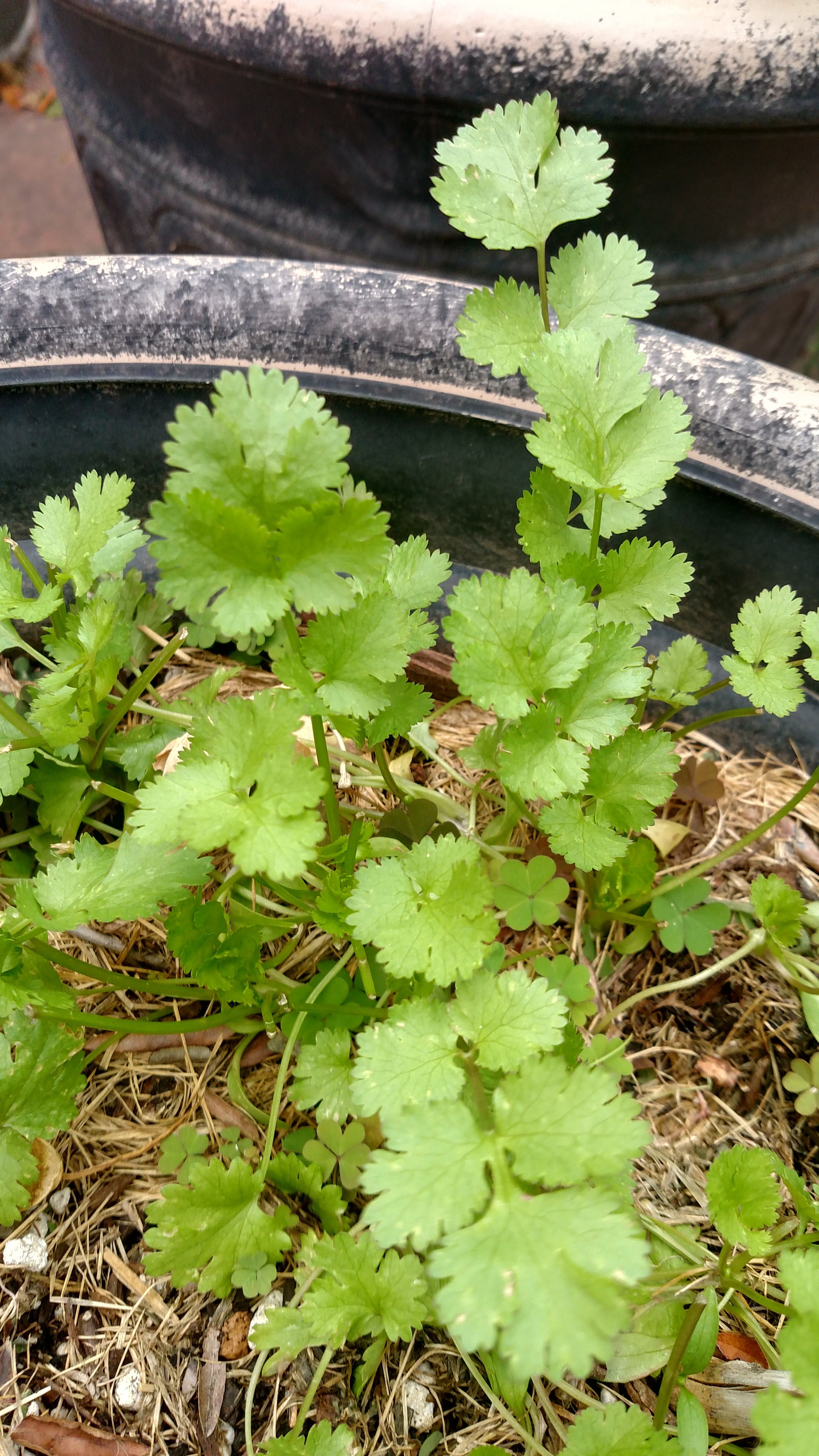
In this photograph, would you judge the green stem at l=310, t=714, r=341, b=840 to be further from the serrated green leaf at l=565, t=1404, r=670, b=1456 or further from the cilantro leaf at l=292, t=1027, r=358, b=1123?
the serrated green leaf at l=565, t=1404, r=670, b=1456

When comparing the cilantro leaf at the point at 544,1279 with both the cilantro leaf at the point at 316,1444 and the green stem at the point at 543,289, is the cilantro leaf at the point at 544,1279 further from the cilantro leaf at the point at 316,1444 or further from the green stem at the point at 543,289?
the green stem at the point at 543,289

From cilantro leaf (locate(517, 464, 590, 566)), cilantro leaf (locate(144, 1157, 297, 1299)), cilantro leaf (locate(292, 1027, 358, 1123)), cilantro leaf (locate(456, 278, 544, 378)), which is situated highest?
cilantro leaf (locate(456, 278, 544, 378))

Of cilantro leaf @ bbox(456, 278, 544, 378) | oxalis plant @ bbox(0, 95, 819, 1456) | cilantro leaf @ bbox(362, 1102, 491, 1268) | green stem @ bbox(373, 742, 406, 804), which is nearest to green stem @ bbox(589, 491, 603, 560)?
oxalis plant @ bbox(0, 95, 819, 1456)

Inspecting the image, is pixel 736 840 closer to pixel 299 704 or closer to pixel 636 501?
pixel 636 501

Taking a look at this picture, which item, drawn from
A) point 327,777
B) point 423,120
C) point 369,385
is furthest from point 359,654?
point 423,120

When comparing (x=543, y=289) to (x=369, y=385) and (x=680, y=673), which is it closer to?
(x=369, y=385)
